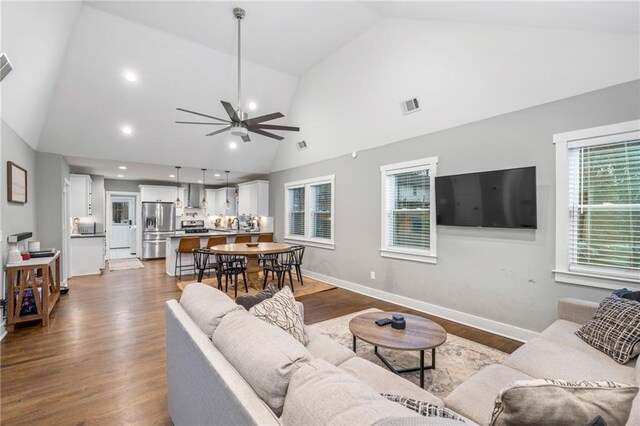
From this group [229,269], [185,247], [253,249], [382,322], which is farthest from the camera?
[185,247]

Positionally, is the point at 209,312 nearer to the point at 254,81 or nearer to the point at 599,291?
the point at 599,291

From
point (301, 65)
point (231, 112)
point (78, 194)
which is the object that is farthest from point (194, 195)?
point (231, 112)

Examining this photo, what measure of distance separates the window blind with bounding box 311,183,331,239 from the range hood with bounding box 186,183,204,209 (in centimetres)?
558

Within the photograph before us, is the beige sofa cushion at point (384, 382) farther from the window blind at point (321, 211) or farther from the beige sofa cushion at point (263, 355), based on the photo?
the window blind at point (321, 211)

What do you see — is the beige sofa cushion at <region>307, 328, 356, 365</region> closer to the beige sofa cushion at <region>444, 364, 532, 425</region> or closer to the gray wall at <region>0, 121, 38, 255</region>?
the beige sofa cushion at <region>444, 364, 532, 425</region>

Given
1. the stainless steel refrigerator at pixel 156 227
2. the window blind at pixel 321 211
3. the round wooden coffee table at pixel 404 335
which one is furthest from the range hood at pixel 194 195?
the round wooden coffee table at pixel 404 335

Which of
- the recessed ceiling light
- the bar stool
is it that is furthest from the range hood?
the recessed ceiling light

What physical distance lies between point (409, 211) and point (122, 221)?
10418mm

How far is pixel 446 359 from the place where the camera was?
2.83m

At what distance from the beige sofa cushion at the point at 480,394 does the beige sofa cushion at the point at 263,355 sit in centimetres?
87

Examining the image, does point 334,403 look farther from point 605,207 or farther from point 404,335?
point 605,207

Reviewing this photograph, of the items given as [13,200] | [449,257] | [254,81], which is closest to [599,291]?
[449,257]

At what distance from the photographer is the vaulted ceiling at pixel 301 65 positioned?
8.99 feet

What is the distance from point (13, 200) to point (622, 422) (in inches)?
226
